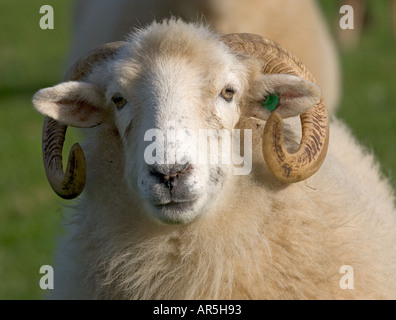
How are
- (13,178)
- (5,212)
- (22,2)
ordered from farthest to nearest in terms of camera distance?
(22,2) → (13,178) → (5,212)

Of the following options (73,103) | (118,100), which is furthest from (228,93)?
(73,103)

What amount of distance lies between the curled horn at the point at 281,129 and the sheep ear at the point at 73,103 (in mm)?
634

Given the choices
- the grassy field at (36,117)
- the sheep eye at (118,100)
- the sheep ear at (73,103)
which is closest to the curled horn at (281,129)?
the sheep eye at (118,100)

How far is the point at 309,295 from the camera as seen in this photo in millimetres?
3625

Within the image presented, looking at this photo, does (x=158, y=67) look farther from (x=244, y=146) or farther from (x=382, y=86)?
(x=382, y=86)

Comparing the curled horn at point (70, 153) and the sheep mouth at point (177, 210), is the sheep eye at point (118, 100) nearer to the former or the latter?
the curled horn at point (70, 153)

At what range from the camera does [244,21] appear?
22.5ft

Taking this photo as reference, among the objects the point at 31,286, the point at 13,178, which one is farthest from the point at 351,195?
the point at 13,178

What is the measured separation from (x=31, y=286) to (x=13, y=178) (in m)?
3.09

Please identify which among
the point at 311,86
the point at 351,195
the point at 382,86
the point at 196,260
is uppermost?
the point at 382,86

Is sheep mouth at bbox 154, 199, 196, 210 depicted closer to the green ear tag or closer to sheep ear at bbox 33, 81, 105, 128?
the green ear tag

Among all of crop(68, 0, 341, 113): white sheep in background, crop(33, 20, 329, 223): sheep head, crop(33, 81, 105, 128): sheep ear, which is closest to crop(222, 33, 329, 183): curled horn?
crop(33, 20, 329, 223): sheep head

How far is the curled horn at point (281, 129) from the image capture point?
3539 millimetres

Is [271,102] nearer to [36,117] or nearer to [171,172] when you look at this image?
[171,172]
